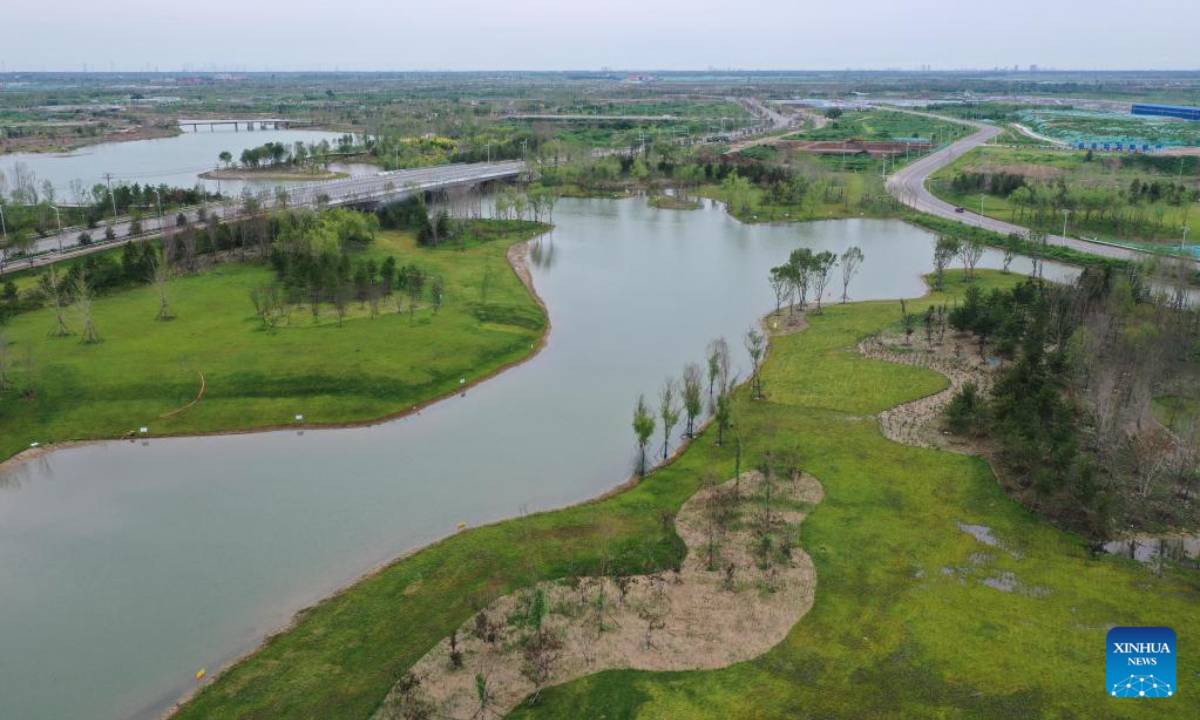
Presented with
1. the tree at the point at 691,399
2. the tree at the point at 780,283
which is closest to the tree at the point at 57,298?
the tree at the point at 691,399

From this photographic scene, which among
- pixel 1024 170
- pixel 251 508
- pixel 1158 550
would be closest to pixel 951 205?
pixel 1024 170

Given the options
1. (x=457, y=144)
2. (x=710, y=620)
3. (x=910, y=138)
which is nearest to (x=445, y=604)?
(x=710, y=620)

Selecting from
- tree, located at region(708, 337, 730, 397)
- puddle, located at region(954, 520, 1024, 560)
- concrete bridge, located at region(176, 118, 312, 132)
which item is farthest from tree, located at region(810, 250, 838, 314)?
concrete bridge, located at region(176, 118, 312, 132)

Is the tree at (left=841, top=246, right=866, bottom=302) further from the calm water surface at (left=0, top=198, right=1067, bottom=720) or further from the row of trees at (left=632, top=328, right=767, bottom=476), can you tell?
the row of trees at (left=632, top=328, right=767, bottom=476)

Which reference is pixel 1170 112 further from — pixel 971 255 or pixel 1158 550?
pixel 1158 550

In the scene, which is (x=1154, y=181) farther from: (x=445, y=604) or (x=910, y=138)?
(x=445, y=604)
